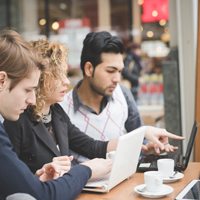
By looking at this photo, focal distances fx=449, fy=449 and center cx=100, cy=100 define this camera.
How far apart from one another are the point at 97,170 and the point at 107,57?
88 cm

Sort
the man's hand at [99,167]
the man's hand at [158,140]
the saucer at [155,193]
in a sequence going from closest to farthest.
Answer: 1. the saucer at [155,193]
2. the man's hand at [99,167]
3. the man's hand at [158,140]

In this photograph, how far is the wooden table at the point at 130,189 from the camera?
64.4 inches

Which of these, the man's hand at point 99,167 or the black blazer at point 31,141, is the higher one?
the black blazer at point 31,141

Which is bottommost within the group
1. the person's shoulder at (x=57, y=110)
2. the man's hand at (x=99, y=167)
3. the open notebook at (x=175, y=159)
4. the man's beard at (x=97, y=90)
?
Result: the open notebook at (x=175, y=159)

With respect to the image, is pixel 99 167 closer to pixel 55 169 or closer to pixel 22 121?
pixel 55 169

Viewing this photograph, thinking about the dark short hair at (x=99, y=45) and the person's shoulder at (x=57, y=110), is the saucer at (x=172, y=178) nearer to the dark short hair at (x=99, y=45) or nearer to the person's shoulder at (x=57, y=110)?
the person's shoulder at (x=57, y=110)

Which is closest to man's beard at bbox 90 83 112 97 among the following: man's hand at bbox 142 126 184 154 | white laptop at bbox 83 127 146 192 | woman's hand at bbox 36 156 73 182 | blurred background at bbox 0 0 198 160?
man's hand at bbox 142 126 184 154

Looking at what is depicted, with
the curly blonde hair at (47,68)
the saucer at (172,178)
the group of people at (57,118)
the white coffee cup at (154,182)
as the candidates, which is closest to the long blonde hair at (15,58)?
the group of people at (57,118)

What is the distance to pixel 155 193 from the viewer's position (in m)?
1.62

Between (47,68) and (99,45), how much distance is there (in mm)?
579

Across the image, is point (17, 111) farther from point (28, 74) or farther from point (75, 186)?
point (75, 186)

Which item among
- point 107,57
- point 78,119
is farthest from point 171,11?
point 78,119

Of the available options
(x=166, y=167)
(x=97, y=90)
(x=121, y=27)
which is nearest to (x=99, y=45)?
(x=97, y=90)

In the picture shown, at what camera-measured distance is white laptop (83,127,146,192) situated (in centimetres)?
167
